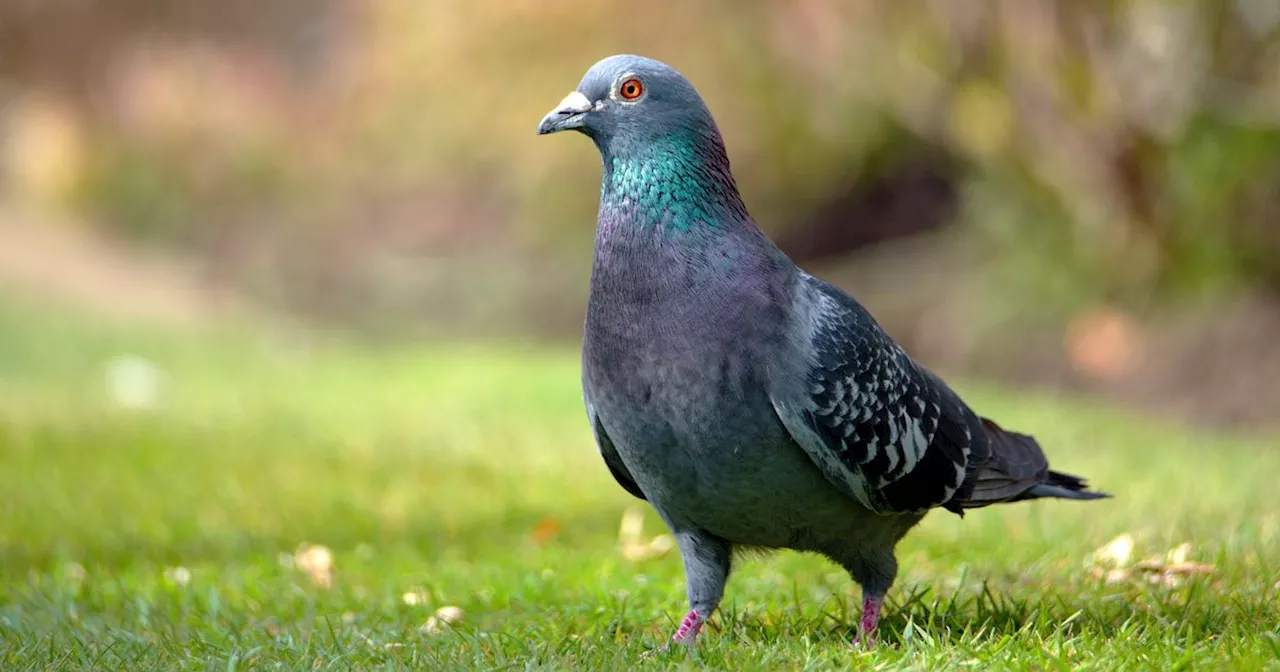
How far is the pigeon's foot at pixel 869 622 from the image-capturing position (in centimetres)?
335

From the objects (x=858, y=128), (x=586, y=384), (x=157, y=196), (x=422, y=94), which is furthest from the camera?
(x=157, y=196)

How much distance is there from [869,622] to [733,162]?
1119 centimetres

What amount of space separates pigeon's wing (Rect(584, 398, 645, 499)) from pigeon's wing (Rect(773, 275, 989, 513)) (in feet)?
1.79

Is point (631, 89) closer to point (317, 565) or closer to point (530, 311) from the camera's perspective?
point (317, 565)

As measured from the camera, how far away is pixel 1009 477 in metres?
3.87

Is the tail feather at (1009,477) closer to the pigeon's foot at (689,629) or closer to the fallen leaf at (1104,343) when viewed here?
the pigeon's foot at (689,629)

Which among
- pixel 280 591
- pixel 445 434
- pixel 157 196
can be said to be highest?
pixel 157 196

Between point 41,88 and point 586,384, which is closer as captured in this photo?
point 586,384

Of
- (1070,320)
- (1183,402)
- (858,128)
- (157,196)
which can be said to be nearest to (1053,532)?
(1183,402)

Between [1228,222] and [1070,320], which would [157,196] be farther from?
[1228,222]

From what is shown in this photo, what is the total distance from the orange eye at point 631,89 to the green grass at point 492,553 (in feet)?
4.45

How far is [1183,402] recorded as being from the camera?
9.97 metres

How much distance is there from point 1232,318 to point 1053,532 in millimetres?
5574

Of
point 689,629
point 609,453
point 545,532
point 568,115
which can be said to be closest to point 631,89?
point 568,115
